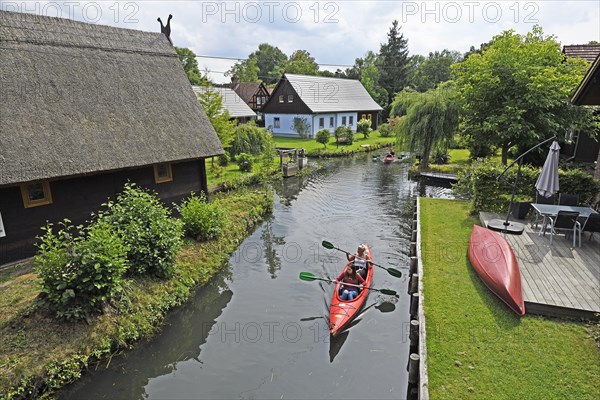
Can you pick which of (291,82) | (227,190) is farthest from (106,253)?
(291,82)

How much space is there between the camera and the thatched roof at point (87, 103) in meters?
10.7

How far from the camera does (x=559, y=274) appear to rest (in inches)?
365

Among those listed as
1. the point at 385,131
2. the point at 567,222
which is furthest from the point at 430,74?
the point at 567,222

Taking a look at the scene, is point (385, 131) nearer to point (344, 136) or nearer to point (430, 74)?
point (344, 136)

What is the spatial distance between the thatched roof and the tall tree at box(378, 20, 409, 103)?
4863 cm

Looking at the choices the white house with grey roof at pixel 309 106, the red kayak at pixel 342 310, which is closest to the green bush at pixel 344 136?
the white house with grey roof at pixel 309 106

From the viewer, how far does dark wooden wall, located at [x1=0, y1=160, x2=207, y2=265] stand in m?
10.5

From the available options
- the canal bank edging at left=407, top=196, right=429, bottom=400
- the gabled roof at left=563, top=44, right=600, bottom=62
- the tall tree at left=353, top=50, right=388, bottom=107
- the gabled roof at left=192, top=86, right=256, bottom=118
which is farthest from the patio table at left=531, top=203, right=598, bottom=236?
the tall tree at left=353, top=50, right=388, bottom=107

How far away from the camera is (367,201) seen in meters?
20.3

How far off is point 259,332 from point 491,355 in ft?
17.8

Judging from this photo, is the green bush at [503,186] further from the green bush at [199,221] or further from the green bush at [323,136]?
the green bush at [323,136]

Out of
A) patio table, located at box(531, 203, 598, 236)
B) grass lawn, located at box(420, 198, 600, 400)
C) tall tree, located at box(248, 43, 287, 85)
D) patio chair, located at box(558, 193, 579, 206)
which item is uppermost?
tall tree, located at box(248, 43, 287, 85)

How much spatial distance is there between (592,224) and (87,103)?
16770 mm

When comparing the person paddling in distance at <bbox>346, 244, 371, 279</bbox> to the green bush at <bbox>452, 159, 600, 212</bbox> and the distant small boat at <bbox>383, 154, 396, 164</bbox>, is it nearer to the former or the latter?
the green bush at <bbox>452, 159, 600, 212</bbox>
